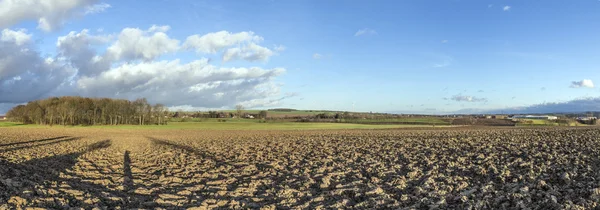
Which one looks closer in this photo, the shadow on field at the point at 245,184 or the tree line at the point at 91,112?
the shadow on field at the point at 245,184

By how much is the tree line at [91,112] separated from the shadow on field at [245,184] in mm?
95076

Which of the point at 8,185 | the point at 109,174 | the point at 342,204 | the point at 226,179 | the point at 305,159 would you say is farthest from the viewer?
the point at 305,159

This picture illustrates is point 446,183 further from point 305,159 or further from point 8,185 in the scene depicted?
point 8,185

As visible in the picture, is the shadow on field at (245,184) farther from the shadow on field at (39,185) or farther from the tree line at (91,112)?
the tree line at (91,112)

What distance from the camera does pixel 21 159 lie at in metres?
23.3

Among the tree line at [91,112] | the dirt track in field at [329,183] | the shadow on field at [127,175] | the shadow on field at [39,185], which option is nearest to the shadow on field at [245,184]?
the dirt track in field at [329,183]

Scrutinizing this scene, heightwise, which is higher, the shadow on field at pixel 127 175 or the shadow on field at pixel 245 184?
the shadow on field at pixel 245 184

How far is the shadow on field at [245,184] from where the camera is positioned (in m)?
11.7

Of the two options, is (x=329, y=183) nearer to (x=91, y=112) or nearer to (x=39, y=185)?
(x=39, y=185)

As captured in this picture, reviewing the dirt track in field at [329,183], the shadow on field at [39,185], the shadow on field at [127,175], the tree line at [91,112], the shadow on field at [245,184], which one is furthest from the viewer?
the tree line at [91,112]

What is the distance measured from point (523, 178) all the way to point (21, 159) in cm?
2708

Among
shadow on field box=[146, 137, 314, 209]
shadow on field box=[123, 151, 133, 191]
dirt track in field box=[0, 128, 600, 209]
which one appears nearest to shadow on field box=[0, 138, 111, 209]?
dirt track in field box=[0, 128, 600, 209]

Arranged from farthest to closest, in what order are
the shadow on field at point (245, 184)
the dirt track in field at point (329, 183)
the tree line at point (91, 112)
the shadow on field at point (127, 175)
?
1. the tree line at point (91, 112)
2. the shadow on field at point (127, 175)
3. the shadow on field at point (245, 184)
4. the dirt track in field at point (329, 183)

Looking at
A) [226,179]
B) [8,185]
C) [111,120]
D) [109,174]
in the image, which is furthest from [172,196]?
[111,120]
